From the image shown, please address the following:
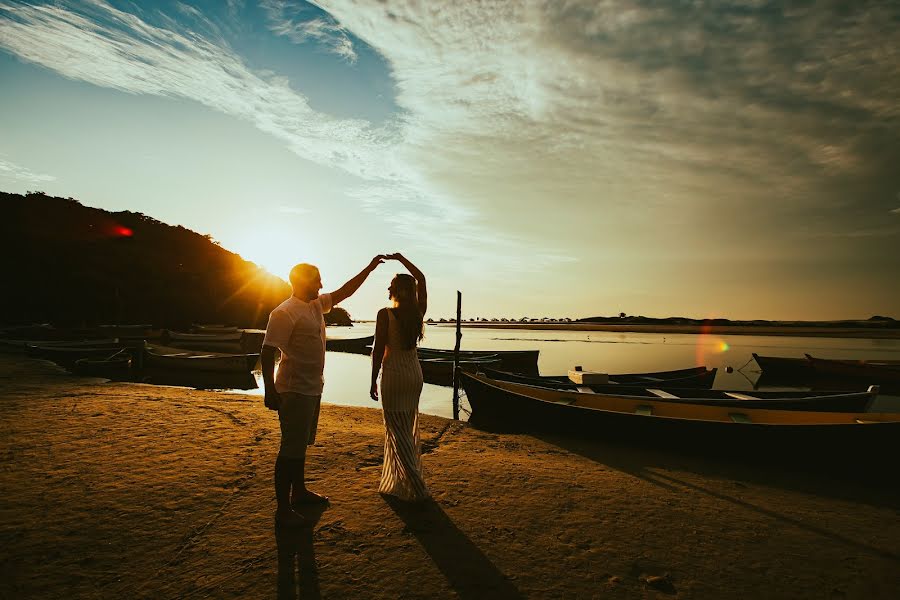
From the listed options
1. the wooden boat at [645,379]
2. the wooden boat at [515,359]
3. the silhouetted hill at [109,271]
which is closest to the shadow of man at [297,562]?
the wooden boat at [645,379]

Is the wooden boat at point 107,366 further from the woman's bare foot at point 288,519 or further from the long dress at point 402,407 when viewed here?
the long dress at point 402,407

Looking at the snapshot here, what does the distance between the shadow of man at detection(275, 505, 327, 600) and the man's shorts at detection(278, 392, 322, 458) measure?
0.69 m

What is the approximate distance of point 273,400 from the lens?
3623 mm

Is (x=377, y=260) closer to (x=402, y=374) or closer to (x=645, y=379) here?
(x=402, y=374)

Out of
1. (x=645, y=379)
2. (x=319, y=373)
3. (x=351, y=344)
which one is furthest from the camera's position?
(x=351, y=344)

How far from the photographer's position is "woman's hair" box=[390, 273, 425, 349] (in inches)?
170

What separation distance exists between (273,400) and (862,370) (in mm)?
35445

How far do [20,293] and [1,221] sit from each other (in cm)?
1752

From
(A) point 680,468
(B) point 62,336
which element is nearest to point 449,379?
(A) point 680,468

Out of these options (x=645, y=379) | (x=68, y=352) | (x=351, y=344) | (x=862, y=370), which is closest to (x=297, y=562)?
(x=645, y=379)

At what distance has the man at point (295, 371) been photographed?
12.0ft

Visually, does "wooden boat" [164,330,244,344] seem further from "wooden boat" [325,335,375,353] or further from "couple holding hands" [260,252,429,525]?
"couple holding hands" [260,252,429,525]

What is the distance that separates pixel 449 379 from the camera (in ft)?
85.6

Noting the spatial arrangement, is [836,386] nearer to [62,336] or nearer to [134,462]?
[134,462]
